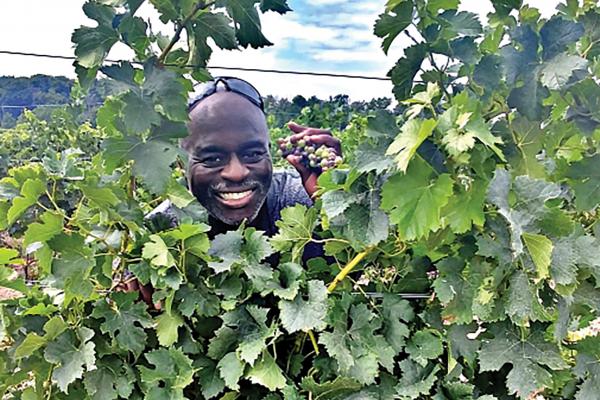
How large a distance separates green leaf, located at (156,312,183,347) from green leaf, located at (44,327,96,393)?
11cm

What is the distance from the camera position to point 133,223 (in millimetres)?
1106

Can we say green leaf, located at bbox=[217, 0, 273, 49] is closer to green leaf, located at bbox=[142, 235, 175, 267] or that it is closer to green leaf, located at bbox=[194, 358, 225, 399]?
green leaf, located at bbox=[142, 235, 175, 267]

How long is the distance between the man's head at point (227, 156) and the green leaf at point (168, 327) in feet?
1.08

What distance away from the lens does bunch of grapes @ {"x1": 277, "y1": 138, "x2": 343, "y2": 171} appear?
1.46 metres

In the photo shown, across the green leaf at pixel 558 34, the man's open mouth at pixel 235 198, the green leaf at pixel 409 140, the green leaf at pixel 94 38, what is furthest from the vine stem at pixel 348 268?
the green leaf at pixel 94 38

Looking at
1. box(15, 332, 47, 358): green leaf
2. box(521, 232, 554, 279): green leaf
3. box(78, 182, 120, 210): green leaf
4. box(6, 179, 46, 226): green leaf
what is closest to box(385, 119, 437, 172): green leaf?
box(521, 232, 554, 279): green leaf

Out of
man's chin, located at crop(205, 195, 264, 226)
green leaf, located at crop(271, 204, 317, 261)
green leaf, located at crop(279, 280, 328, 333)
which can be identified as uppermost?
green leaf, located at crop(271, 204, 317, 261)

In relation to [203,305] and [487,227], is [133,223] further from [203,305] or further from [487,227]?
[487,227]

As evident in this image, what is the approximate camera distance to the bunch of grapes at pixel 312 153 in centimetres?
146

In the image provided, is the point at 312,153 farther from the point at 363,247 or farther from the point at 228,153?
the point at 363,247

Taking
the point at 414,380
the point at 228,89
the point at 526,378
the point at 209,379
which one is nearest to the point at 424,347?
the point at 414,380

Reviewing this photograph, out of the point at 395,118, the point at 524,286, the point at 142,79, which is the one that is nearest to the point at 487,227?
the point at 524,286

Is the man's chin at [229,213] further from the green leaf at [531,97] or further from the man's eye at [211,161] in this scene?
the green leaf at [531,97]

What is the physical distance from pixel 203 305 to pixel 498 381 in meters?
0.58
